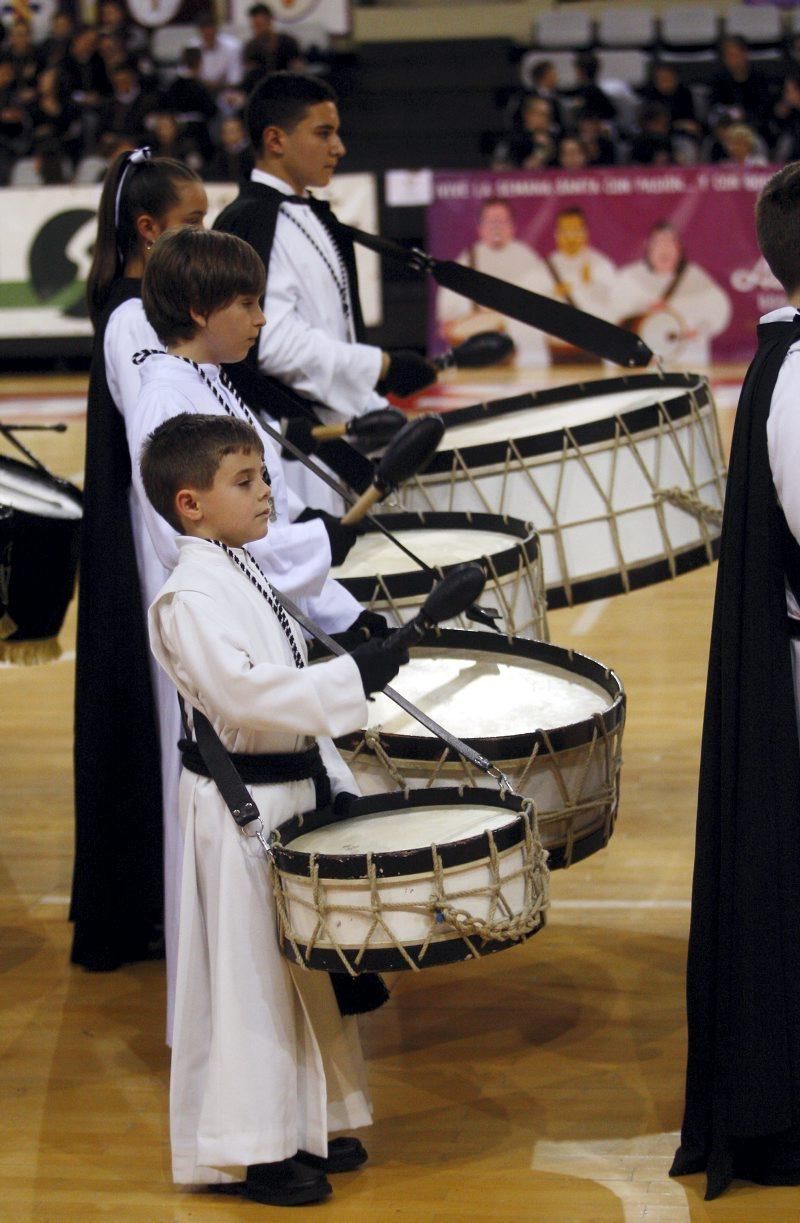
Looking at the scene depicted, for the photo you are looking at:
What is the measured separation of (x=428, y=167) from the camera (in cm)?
1586

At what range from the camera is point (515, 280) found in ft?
43.4

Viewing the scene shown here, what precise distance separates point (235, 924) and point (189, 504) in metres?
0.73

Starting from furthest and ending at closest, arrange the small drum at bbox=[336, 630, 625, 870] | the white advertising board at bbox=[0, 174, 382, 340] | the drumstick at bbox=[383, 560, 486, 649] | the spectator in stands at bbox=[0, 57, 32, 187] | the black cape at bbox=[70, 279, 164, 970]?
the spectator in stands at bbox=[0, 57, 32, 187] < the white advertising board at bbox=[0, 174, 382, 340] < the black cape at bbox=[70, 279, 164, 970] < the small drum at bbox=[336, 630, 625, 870] < the drumstick at bbox=[383, 560, 486, 649]

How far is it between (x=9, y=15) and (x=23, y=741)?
13303 millimetres

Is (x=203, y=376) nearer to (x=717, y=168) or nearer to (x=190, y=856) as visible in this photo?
(x=190, y=856)

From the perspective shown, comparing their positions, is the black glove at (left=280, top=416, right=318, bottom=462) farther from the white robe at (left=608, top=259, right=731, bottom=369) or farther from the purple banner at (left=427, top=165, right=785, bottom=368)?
the white robe at (left=608, top=259, right=731, bottom=369)

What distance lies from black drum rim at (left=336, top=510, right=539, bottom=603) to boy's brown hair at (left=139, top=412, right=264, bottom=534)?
0.66 meters

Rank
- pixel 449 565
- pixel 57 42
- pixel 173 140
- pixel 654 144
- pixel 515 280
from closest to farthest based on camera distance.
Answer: pixel 449 565 → pixel 515 280 → pixel 654 144 → pixel 173 140 → pixel 57 42

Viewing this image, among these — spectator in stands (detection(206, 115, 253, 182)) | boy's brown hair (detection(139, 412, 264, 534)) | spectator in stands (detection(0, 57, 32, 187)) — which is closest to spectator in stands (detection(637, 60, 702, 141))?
spectator in stands (detection(206, 115, 253, 182))

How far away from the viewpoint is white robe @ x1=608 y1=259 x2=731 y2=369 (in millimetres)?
13078

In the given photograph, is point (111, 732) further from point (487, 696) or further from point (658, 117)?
point (658, 117)

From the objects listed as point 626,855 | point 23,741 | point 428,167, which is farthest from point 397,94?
point 626,855

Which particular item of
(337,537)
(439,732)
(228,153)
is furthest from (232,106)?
(439,732)

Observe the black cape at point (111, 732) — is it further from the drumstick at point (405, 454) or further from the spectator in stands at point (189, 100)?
the spectator in stands at point (189, 100)
